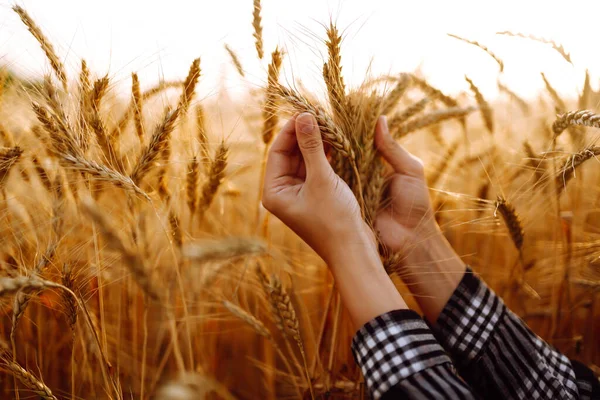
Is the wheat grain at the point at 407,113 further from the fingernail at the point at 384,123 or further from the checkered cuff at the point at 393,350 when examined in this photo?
the checkered cuff at the point at 393,350

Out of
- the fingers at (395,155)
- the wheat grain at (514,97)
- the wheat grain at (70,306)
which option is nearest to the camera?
the wheat grain at (70,306)

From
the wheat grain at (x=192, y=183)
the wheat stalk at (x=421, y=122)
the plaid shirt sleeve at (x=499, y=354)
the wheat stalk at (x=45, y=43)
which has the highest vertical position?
the wheat stalk at (x=45, y=43)

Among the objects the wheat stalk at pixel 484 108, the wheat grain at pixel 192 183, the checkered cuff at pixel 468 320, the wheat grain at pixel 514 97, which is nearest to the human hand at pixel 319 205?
the wheat grain at pixel 192 183

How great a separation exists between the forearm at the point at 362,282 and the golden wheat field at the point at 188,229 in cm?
13

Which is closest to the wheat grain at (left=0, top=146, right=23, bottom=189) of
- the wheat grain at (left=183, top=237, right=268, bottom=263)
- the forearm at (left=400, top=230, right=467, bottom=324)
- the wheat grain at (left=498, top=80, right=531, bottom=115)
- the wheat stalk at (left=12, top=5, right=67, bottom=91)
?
the wheat stalk at (left=12, top=5, right=67, bottom=91)

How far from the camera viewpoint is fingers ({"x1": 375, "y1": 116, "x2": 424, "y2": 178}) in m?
1.18

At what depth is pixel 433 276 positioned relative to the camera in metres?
1.16

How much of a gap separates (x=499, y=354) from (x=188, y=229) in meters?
0.84

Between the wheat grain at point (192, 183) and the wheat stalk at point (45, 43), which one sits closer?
the wheat stalk at point (45, 43)

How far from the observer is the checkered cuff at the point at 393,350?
0.79 meters

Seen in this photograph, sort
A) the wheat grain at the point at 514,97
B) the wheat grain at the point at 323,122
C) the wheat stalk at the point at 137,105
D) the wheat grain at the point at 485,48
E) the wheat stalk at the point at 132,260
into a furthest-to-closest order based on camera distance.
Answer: the wheat grain at the point at 514,97
the wheat grain at the point at 485,48
the wheat stalk at the point at 137,105
the wheat grain at the point at 323,122
the wheat stalk at the point at 132,260

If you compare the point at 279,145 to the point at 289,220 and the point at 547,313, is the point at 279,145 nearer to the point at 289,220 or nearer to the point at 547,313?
the point at 289,220

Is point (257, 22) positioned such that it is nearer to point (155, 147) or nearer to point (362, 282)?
point (155, 147)

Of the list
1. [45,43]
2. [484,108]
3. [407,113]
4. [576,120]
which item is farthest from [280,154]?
[484,108]
